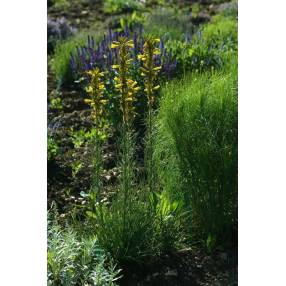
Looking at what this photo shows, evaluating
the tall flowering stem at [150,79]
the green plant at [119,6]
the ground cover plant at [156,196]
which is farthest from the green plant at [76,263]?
the green plant at [119,6]

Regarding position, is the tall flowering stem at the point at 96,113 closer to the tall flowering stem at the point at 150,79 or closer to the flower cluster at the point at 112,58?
the tall flowering stem at the point at 150,79

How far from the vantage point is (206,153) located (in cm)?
351

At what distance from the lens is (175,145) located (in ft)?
11.8

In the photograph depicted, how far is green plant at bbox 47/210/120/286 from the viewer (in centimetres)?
300

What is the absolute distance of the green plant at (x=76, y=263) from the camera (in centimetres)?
300

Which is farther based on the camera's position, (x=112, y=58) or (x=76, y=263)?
(x=112, y=58)

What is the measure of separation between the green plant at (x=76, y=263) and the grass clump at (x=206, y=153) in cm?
68

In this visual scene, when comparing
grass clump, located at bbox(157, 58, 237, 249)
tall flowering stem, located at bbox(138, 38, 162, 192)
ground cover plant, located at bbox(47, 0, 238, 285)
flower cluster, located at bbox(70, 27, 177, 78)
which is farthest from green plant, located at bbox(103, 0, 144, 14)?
tall flowering stem, located at bbox(138, 38, 162, 192)

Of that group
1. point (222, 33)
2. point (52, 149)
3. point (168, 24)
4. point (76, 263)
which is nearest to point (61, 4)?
point (168, 24)

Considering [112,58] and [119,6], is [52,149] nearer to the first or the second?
→ [112,58]

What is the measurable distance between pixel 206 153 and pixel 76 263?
97cm

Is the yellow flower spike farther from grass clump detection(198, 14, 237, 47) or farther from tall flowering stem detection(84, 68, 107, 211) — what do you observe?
grass clump detection(198, 14, 237, 47)
